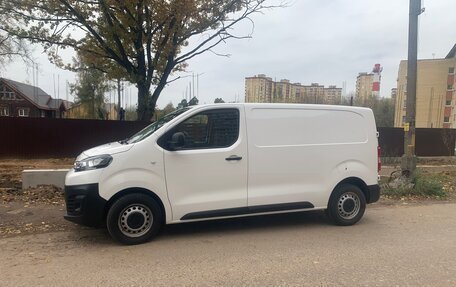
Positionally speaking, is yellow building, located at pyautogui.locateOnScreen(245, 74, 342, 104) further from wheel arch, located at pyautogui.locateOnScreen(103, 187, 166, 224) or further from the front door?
wheel arch, located at pyautogui.locateOnScreen(103, 187, 166, 224)

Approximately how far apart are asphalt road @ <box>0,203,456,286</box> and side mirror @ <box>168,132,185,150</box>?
134 cm

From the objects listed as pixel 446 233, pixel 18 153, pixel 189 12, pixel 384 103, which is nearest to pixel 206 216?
pixel 446 233

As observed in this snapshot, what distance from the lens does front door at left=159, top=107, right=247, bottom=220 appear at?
18.7ft

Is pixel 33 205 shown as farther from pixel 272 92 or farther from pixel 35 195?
pixel 272 92

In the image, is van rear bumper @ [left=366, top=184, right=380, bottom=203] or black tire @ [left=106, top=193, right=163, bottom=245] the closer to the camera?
black tire @ [left=106, top=193, right=163, bottom=245]

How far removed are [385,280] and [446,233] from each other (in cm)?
253

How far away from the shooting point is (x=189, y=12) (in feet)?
51.5

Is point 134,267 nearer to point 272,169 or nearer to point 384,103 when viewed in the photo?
point 272,169

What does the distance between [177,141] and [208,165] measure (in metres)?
0.60

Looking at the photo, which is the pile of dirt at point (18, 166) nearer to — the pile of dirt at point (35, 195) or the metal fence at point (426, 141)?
the pile of dirt at point (35, 195)

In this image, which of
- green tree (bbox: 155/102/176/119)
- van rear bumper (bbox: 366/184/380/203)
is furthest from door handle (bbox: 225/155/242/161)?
green tree (bbox: 155/102/176/119)

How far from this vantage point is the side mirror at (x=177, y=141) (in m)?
5.53

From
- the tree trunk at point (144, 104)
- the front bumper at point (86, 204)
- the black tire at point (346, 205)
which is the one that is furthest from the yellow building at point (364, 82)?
the front bumper at point (86, 204)

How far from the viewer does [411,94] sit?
10078 millimetres
